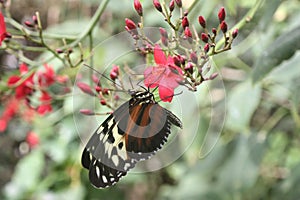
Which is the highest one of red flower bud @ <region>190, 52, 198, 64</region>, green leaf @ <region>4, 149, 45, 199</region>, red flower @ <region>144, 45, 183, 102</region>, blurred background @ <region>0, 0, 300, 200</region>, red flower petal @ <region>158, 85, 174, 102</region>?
red flower bud @ <region>190, 52, 198, 64</region>

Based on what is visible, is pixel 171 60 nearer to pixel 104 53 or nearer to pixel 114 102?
pixel 114 102

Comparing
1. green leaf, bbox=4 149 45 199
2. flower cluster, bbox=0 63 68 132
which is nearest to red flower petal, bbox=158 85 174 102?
flower cluster, bbox=0 63 68 132

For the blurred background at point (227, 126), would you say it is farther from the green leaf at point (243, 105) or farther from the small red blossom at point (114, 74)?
the small red blossom at point (114, 74)

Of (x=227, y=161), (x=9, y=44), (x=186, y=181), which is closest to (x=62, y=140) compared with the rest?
(x=186, y=181)

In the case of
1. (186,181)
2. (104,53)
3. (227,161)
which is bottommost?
(186,181)

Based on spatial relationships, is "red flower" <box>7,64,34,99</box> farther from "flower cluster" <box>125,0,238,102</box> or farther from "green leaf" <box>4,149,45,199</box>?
"green leaf" <box>4,149,45,199</box>

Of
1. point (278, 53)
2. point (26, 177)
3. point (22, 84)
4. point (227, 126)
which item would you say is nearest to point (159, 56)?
point (278, 53)

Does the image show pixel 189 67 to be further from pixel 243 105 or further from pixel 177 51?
pixel 243 105
